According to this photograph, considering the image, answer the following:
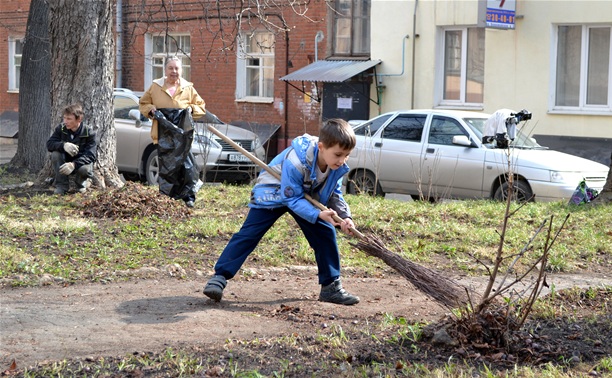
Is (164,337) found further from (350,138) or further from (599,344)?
(599,344)

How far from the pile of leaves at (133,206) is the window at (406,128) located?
534 cm

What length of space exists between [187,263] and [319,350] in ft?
8.67

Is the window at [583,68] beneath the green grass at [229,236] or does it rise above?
above

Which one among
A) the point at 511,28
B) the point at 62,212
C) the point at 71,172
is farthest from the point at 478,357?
the point at 511,28

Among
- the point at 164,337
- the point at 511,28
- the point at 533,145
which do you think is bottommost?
the point at 164,337

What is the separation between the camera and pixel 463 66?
65.3 ft

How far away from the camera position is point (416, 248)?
314 inches

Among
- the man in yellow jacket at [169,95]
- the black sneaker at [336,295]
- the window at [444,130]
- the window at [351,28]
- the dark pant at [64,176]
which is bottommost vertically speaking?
the black sneaker at [336,295]

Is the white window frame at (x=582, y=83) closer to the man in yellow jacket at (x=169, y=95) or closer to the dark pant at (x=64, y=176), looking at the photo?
the man in yellow jacket at (x=169, y=95)

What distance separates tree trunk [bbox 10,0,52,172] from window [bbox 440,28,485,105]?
9080 mm

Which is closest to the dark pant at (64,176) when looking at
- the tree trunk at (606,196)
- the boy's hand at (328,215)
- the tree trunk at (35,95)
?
the tree trunk at (35,95)

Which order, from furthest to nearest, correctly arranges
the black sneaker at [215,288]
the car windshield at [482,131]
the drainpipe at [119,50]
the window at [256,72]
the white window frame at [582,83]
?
the drainpipe at [119,50] → the window at [256,72] → the white window frame at [582,83] → the car windshield at [482,131] → the black sneaker at [215,288]

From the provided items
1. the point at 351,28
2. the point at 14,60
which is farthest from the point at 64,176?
the point at 14,60

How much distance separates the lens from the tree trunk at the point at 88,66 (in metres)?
10.7
